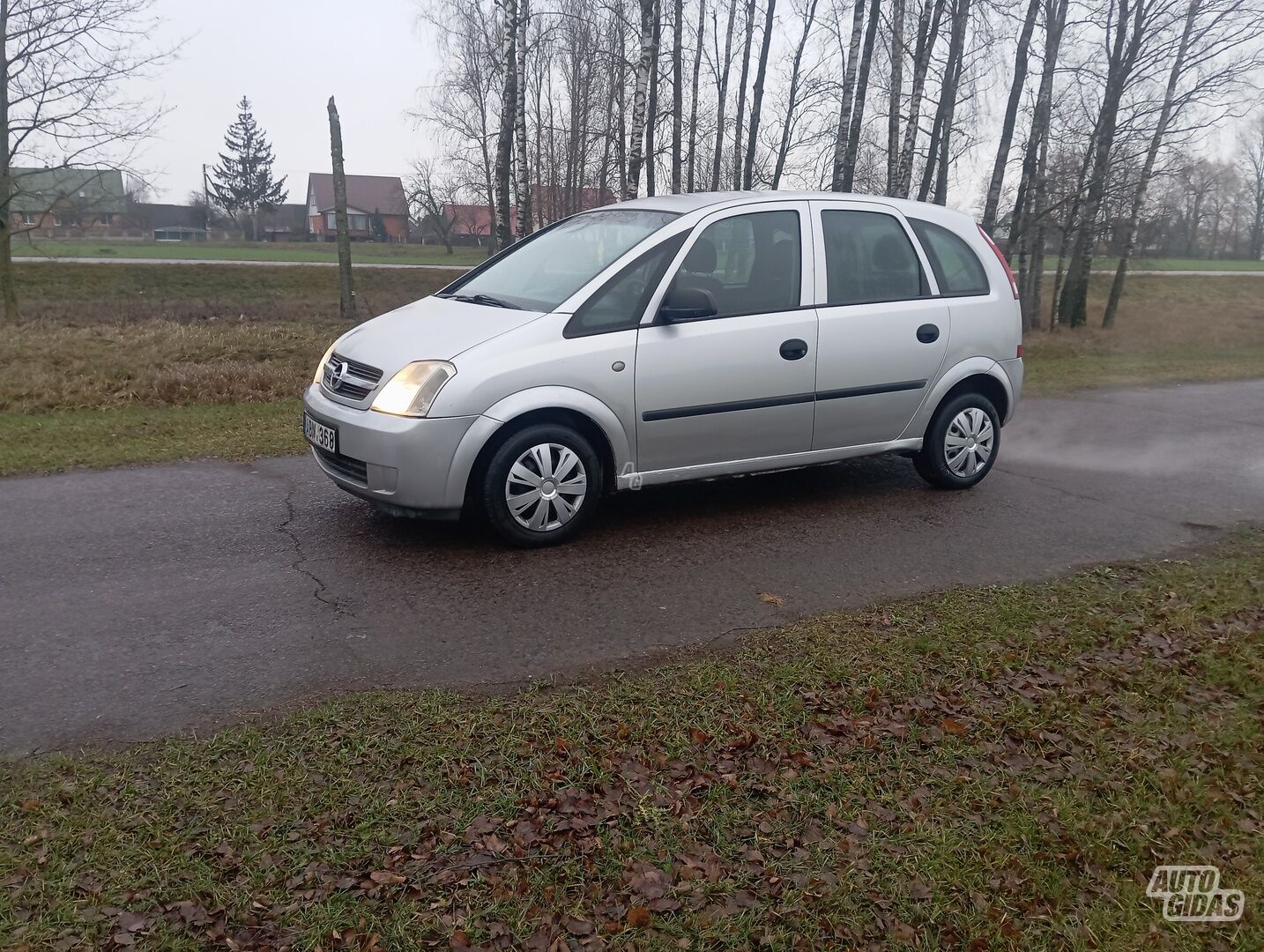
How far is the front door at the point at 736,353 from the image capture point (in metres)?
5.77

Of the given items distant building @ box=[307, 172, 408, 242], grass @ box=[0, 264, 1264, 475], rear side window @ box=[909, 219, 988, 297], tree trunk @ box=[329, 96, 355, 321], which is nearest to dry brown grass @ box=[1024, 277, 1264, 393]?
grass @ box=[0, 264, 1264, 475]

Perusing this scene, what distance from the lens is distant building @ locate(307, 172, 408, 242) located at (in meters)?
85.1

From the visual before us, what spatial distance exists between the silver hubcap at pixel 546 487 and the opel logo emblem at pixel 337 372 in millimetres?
1138

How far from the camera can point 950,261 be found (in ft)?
22.7

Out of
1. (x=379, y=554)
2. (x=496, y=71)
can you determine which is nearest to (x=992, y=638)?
(x=379, y=554)

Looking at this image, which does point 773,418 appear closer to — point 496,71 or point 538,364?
point 538,364

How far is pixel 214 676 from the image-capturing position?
3941 millimetres

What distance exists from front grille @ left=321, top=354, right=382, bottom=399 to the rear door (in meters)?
2.69

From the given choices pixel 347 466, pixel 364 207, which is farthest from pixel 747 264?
pixel 364 207

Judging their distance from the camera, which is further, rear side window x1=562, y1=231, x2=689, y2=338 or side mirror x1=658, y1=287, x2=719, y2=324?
side mirror x1=658, y1=287, x2=719, y2=324

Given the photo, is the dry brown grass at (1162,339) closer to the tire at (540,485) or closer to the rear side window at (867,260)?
the rear side window at (867,260)

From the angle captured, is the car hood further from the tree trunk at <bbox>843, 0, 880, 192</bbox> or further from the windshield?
the tree trunk at <bbox>843, 0, 880, 192</bbox>

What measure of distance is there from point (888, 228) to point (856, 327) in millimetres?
850

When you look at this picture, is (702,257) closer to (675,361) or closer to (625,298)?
(625,298)
